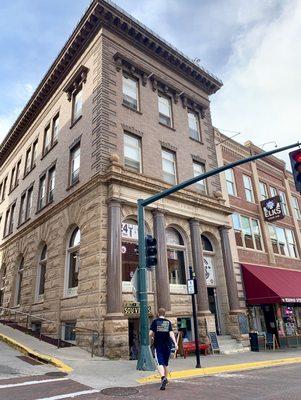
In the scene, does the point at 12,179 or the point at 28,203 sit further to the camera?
the point at 12,179

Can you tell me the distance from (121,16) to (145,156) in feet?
26.4

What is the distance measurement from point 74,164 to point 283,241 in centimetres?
1747

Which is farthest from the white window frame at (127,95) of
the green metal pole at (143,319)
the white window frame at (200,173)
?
the green metal pole at (143,319)

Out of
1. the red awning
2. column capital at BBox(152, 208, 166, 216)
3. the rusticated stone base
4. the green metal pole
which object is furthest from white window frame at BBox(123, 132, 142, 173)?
the red awning

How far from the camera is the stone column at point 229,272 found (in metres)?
19.1

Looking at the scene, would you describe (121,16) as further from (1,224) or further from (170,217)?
(1,224)

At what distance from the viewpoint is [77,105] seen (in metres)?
20.5

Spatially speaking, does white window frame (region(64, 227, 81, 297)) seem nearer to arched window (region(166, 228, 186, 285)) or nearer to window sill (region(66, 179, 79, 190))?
window sill (region(66, 179, 79, 190))

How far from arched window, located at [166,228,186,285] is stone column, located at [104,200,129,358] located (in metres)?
3.95

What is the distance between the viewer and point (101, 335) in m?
13.5

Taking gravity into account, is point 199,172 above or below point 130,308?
above

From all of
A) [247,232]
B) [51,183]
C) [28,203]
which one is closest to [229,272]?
[247,232]

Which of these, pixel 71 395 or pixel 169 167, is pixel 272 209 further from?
pixel 71 395

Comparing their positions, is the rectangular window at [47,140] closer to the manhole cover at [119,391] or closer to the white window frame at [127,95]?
the white window frame at [127,95]
